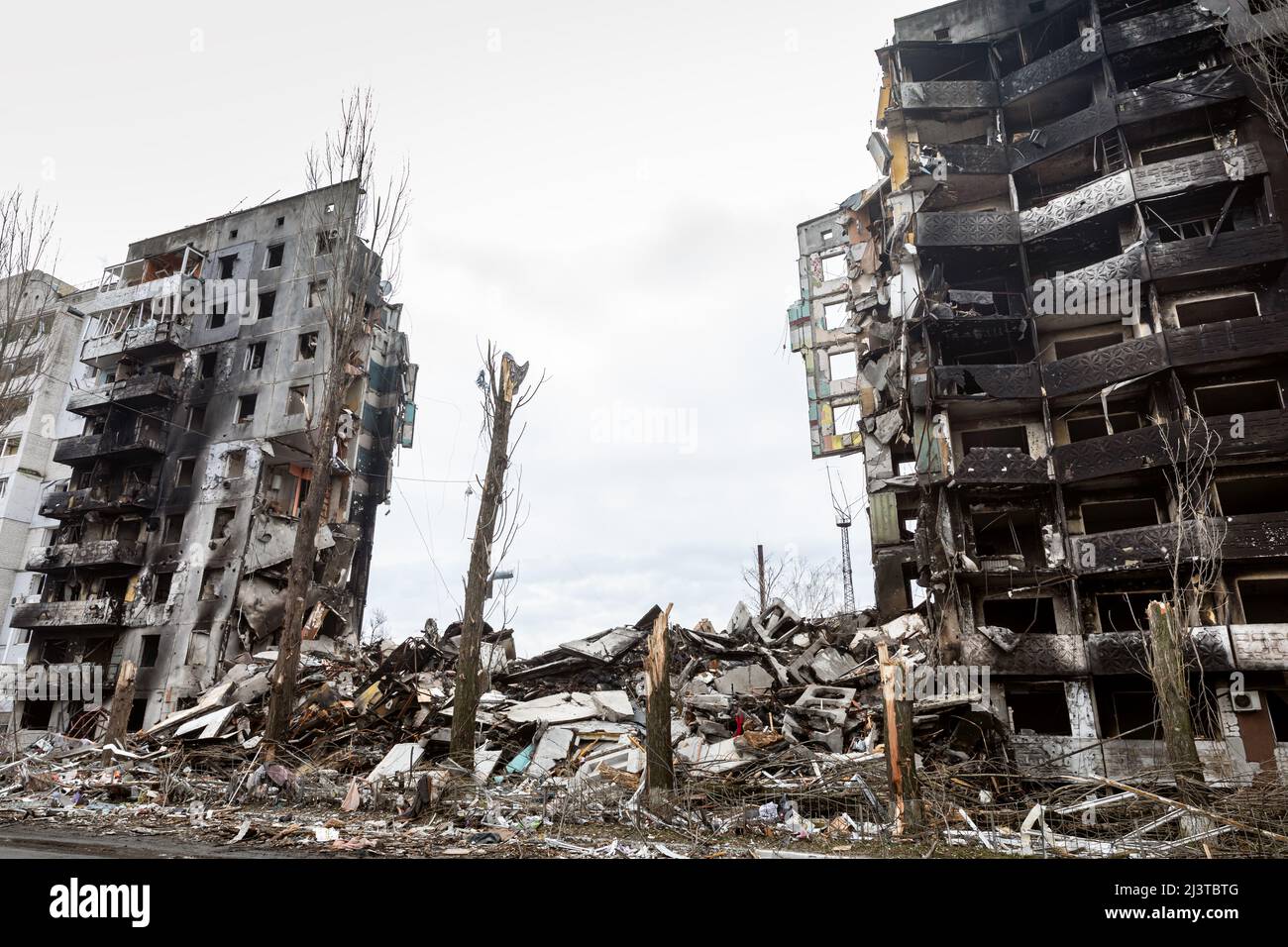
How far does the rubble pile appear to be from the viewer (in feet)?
29.8

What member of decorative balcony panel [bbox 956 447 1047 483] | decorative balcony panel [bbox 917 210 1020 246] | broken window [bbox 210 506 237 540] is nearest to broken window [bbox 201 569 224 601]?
broken window [bbox 210 506 237 540]

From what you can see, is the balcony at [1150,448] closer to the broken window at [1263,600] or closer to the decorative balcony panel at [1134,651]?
the broken window at [1263,600]

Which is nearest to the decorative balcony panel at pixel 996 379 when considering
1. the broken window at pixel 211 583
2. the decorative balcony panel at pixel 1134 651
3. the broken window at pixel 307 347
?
the decorative balcony panel at pixel 1134 651

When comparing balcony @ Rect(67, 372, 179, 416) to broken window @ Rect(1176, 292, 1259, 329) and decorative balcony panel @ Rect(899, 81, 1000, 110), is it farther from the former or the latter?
broken window @ Rect(1176, 292, 1259, 329)

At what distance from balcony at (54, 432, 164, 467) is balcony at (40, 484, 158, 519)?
5.33ft

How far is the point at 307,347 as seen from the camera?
33.1 m

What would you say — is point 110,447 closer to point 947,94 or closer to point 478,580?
point 478,580

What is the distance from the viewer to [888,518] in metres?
32.4

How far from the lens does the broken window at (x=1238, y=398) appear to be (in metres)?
22.7

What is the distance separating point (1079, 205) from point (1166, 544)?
1262 centimetres
